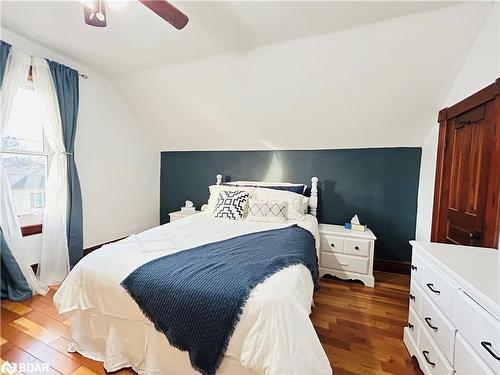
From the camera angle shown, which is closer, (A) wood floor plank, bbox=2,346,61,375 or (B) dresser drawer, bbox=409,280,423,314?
(A) wood floor plank, bbox=2,346,61,375

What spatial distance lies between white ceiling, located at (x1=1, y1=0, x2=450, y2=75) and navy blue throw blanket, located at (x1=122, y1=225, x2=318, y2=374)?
5.75 ft

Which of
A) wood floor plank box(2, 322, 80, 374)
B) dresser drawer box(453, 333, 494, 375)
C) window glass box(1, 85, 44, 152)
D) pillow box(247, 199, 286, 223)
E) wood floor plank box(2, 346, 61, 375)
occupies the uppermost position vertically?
window glass box(1, 85, 44, 152)

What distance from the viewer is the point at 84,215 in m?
2.87

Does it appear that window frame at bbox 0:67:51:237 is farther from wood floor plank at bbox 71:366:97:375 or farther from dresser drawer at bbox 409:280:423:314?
dresser drawer at bbox 409:280:423:314

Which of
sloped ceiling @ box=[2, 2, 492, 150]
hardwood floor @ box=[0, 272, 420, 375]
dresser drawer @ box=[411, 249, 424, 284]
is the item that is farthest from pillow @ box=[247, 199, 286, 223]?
dresser drawer @ box=[411, 249, 424, 284]

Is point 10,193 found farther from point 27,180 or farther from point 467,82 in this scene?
point 467,82

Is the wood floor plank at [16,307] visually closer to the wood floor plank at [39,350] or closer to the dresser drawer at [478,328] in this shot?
the wood floor plank at [39,350]

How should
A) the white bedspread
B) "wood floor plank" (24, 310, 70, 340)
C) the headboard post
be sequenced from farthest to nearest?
the headboard post → "wood floor plank" (24, 310, 70, 340) → the white bedspread

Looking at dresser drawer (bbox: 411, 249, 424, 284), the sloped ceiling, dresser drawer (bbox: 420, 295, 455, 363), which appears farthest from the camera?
the sloped ceiling

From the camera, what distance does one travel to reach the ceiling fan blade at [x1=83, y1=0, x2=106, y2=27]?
129 centimetres

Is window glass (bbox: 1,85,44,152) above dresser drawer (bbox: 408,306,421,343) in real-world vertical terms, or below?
above

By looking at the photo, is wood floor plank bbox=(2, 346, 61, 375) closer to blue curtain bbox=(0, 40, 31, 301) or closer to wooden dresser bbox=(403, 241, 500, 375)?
blue curtain bbox=(0, 40, 31, 301)

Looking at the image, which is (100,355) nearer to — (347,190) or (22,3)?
(22,3)

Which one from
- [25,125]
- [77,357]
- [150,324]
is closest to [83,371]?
[77,357]
